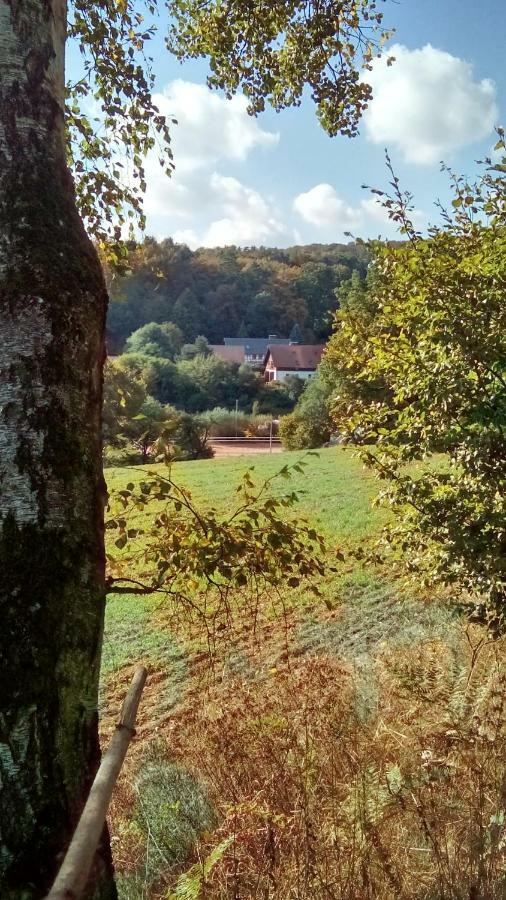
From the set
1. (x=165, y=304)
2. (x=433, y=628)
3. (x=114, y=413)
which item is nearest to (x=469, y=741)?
(x=114, y=413)

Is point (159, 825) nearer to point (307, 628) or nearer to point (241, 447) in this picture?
point (307, 628)

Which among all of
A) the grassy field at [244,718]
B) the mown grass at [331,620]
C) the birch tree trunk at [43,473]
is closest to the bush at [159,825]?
the grassy field at [244,718]

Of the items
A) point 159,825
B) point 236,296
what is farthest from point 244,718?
point 236,296

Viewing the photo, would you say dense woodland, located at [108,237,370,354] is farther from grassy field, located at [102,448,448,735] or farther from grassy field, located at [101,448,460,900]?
grassy field, located at [101,448,460,900]

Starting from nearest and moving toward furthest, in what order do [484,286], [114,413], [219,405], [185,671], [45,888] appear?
[45,888]
[484,286]
[114,413]
[185,671]
[219,405]

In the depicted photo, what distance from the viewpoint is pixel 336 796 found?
9.26 ft

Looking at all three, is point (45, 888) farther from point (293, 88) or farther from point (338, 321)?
point (293, 88)

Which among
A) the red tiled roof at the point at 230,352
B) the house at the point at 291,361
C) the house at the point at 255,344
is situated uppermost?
the house at the point at 255,344

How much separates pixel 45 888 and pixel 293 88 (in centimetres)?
483

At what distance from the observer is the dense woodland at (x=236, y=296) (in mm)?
71000

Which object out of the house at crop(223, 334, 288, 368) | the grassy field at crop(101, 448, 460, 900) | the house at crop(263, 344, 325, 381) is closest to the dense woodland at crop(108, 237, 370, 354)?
the house at crop(223, 334, 288, 368)

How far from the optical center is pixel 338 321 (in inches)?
181

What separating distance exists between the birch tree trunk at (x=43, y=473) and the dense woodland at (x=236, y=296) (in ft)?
216

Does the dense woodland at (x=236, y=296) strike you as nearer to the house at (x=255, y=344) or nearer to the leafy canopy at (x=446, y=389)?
the house at (x=255, y=344)
